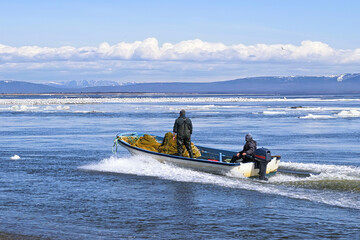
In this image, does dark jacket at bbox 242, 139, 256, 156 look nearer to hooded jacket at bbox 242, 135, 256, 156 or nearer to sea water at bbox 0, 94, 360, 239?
hooded jacket at bbox 242, 135, 256, 156

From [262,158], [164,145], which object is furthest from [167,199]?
[164,145]

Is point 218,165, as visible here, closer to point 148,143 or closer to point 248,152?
point 248,152

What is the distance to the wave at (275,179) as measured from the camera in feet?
43.6

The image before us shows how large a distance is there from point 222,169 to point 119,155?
750cm

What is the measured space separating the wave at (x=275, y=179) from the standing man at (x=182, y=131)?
2.65 ft

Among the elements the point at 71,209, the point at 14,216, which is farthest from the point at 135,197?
the point at 14,216

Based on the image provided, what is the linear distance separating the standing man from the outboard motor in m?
2.79

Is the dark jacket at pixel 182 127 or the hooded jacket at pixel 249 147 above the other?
the dark jacket at pixel 182 127

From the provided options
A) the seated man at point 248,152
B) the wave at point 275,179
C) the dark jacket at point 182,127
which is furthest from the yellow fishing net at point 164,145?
the seated man at point 248,152

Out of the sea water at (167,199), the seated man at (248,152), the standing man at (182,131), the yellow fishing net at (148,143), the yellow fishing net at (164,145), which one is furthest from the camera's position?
the yellow fishing net at (148,143)

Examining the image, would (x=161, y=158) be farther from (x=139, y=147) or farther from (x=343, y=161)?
(x=343, y=161)

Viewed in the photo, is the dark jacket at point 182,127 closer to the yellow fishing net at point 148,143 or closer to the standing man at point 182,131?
the standing man at point 182,131

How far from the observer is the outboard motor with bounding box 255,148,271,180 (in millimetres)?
15531

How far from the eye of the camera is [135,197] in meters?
13.6
